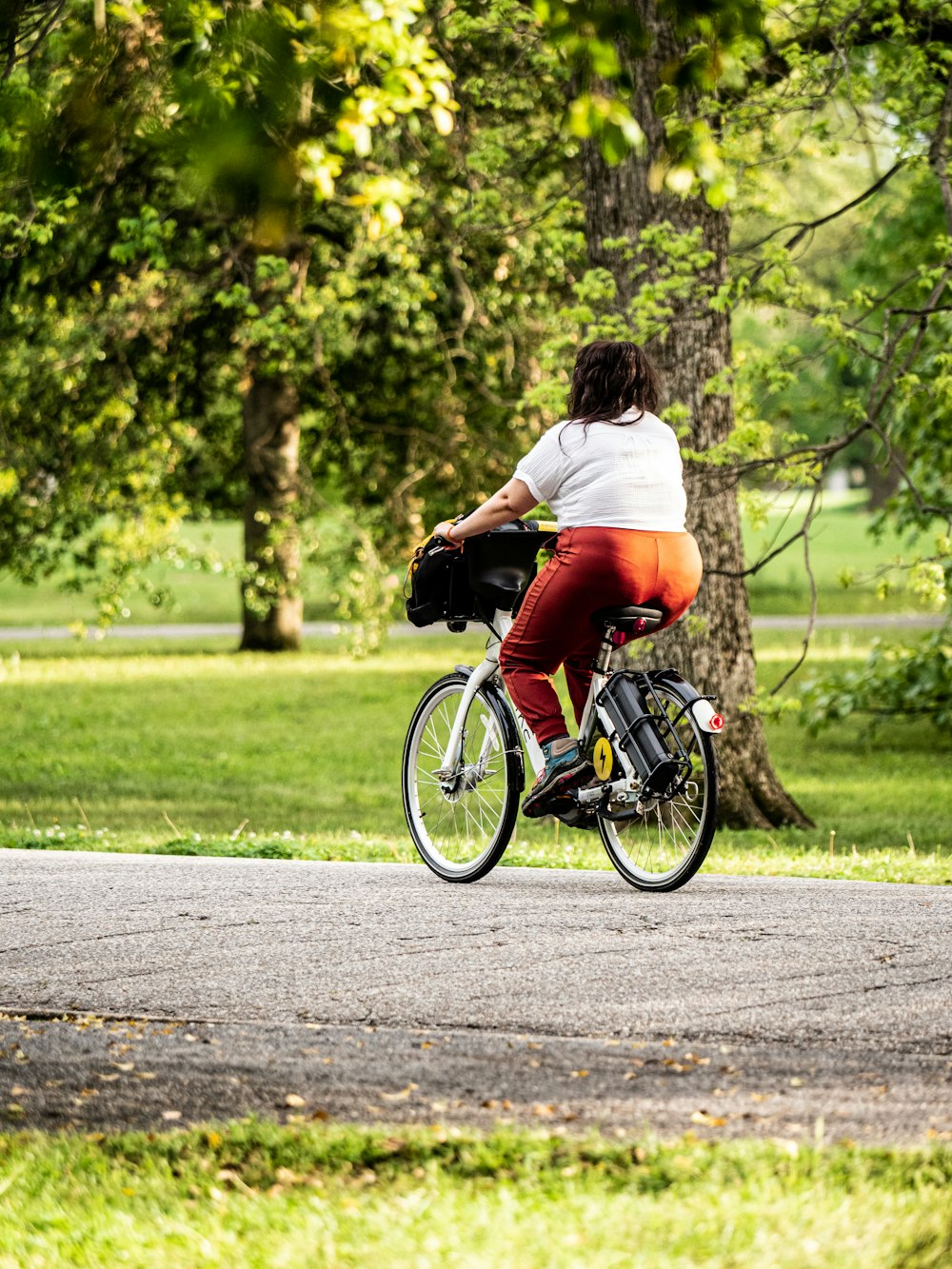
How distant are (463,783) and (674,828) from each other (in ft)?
3.29

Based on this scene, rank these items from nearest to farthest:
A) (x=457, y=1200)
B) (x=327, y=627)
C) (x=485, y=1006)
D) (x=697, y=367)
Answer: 1. (x=457, y=1200)
2. (x=485, y=1006)
3. (x=697, y=367)
4. (x=327, y=627)

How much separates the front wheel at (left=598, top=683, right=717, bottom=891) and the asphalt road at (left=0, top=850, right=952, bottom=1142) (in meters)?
0.14

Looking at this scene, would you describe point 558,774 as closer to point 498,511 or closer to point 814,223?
point 498,511

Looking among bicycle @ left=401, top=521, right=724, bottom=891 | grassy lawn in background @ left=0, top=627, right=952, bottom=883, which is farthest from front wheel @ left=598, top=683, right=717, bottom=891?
grassy lawn in background @ left=0, top=627, right=952, bottom=883

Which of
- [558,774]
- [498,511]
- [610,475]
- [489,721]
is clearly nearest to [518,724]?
[489,721]

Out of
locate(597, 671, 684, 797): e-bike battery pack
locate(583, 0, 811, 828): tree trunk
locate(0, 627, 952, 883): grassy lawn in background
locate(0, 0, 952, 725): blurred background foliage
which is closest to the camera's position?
locate(0, 0, 952, 725): blurred background foliage

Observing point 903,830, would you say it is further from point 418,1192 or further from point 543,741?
point 418,1192

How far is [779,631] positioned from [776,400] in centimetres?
1979

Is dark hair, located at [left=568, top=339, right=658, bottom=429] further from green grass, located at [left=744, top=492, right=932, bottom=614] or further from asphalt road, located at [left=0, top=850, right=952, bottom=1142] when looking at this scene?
green grass, located at [left=744, top=492, right=932, bottom=614]

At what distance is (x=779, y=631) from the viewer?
30.2m

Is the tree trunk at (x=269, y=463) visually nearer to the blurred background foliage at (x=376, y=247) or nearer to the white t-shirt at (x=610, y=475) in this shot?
the blurred background foliage at (x=376, y=247)

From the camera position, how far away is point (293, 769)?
54.7 feet

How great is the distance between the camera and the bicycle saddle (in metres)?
6.21

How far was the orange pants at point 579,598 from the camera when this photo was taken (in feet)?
20.2
